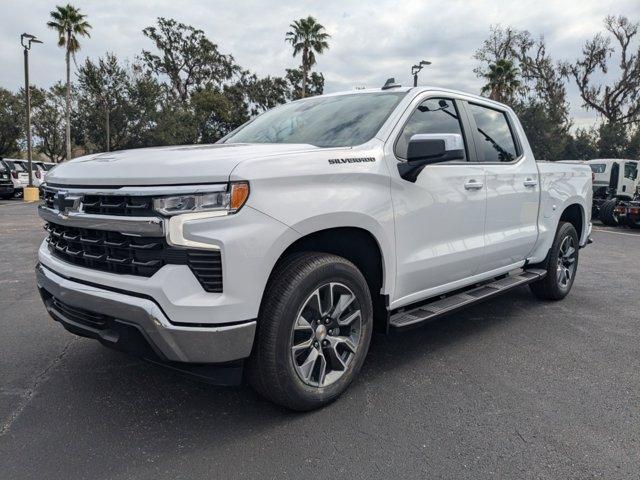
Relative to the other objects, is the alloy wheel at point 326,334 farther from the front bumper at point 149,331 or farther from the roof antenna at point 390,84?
the roof antenna at point 390,84

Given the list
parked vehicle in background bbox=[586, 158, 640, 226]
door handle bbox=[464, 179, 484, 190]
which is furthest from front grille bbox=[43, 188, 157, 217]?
parked vehicle in background bbox=[586, 158, 640, 226]

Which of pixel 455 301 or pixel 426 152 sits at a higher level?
pixel 426 152

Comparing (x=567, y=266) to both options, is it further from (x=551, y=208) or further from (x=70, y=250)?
(x=70, y=250)

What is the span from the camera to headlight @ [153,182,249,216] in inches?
90.9

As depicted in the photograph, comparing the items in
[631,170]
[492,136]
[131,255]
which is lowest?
[131,255]

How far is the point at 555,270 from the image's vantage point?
514cm

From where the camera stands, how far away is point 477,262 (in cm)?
387

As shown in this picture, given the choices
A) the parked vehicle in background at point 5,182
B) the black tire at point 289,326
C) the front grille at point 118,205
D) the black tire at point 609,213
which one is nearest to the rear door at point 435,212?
the black tire at point 289,326

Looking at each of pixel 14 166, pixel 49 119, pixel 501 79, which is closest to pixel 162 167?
pixel 14 166

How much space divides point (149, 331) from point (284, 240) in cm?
75

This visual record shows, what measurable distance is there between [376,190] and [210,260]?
1146 millimetres

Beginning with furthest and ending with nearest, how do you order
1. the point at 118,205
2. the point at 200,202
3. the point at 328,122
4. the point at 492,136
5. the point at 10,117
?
1. the point at 10,117
2. the point at 492,136
3. the point at 328,122
4. the point at 118,205
5. the point at 200,202

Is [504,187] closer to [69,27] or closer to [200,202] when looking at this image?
[200,202]

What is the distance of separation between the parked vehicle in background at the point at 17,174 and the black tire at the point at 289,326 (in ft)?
72.8
